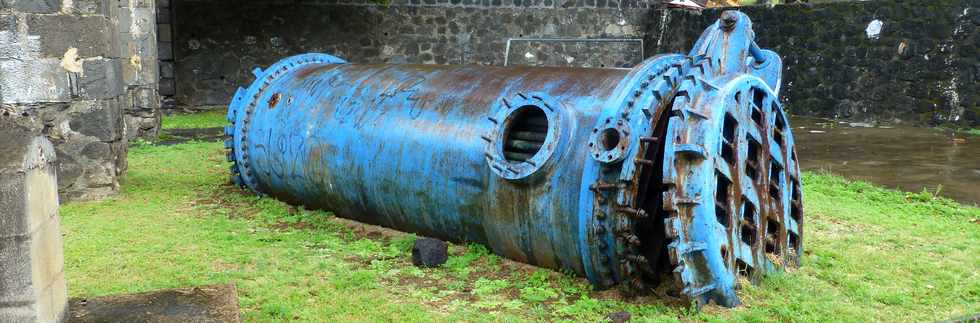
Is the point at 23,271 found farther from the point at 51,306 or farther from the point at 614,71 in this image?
the point at 614,71

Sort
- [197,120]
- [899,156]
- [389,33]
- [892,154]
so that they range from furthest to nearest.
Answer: [389,33] < [197,120] < [892,154] < [899,156]

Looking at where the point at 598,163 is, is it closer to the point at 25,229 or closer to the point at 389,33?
the point at 25,229

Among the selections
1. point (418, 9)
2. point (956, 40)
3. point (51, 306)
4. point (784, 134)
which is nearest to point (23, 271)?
point (51, 306)

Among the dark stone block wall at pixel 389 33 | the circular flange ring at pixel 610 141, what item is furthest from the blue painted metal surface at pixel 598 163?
the dark stone block wall at pixel 389 33

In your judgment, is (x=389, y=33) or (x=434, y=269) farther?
(x=389, y=33)

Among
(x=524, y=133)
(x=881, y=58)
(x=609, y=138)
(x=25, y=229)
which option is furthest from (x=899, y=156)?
(x=25, y=229)

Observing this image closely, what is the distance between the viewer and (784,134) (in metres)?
4.53

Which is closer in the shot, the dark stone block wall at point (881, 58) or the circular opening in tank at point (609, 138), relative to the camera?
the circular opening in tank at point (609, 138)

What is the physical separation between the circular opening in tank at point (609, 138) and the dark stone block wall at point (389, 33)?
1213cm

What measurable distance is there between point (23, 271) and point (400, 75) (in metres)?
3.25

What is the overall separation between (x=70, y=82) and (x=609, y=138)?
4.52 metres

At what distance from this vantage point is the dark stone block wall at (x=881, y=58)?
38.3 ft

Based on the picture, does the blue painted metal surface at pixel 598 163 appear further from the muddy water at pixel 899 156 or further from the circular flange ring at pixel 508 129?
the muddy water at pixel 899 156

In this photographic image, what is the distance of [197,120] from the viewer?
1336 centimetres
